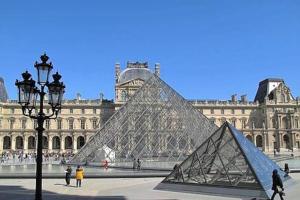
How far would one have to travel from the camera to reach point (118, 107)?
73.6 meters

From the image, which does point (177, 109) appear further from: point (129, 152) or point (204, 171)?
point (204, 171)

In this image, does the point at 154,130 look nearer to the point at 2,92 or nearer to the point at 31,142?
the point at 31,142

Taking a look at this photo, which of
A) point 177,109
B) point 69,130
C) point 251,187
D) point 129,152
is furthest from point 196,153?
point 69,130

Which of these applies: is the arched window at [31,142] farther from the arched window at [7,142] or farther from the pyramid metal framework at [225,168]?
the pyramid metal framework at [225,168]

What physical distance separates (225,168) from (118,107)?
2336 inches

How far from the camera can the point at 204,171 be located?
15945 mm

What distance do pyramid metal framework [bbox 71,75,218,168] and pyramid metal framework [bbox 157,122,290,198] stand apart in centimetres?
1307

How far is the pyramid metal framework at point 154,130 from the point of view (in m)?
30.0

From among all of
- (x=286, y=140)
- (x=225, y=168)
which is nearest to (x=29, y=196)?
(x=225, y=168)

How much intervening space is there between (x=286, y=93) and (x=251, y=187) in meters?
69.8

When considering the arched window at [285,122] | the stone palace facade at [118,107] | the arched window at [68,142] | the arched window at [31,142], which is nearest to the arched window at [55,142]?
the stone palace facade at [118,107]

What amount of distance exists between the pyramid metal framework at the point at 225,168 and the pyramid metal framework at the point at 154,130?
42.9 feet

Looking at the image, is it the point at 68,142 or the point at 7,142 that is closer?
the point at 7,142

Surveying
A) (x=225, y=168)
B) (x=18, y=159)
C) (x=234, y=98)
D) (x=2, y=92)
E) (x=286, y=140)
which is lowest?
(x=18, y=159)
